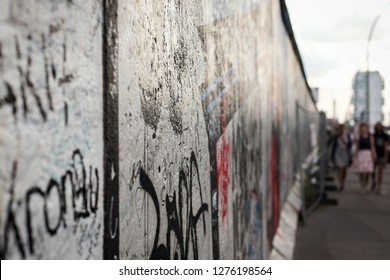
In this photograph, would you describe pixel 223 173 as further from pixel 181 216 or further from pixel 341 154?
pixel 341 154

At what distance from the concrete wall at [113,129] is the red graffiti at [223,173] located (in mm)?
24

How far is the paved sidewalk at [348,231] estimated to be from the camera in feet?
21.1

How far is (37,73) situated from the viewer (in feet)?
3.11

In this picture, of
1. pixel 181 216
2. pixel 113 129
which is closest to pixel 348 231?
pixel 181 216

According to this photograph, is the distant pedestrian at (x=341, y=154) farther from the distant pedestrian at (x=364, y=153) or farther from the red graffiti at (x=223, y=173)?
the red graffiti at (x=223, y=173)

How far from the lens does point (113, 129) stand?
1309mm

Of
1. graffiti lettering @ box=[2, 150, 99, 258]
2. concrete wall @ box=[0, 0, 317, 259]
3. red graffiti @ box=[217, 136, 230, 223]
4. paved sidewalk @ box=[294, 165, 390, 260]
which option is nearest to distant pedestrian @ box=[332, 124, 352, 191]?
paved sidewalk @ box=[294, 165, 390, 260]

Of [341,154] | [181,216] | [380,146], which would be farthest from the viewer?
[341,154]

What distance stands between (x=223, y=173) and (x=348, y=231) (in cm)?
549

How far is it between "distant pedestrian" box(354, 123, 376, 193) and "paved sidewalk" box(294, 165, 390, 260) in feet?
2.24

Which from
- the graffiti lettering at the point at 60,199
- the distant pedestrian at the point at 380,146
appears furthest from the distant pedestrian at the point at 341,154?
the graffiti lettering at the point at 60,199

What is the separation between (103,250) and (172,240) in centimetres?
62

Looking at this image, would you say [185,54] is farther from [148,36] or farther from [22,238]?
[22,238]

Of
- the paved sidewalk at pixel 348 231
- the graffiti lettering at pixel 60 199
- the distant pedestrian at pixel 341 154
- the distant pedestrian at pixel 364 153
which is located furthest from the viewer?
the distant pedestrian at pixel 341 154
